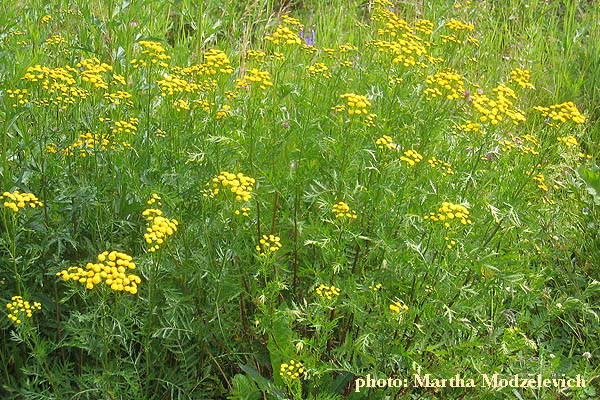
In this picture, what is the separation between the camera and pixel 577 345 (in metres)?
3.36

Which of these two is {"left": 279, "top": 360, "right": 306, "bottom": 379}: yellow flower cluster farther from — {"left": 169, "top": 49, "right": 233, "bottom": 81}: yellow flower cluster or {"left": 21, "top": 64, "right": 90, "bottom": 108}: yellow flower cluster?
{"left": 21, "top": 64, "right": 90, "bottom": 108}: yellow flower cluster

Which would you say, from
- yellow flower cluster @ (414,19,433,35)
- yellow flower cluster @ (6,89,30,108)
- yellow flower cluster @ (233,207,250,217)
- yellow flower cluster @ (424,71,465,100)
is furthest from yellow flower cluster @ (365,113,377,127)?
yellow flower cluster @ (6,89,30,108)

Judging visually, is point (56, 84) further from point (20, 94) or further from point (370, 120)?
point (370, 120)

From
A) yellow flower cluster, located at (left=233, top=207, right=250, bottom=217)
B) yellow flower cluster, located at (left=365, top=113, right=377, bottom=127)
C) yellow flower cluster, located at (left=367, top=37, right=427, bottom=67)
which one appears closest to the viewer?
yellow flower cluster, located at (left=233, top=207, right=250, bottom=217)

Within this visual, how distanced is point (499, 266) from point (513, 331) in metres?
0.31

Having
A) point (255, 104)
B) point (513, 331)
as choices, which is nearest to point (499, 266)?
point (513, 331)

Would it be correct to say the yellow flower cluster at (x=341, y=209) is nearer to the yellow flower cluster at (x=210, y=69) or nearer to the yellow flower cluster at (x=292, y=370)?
the yellow flower cluster at (x=292, y=370)

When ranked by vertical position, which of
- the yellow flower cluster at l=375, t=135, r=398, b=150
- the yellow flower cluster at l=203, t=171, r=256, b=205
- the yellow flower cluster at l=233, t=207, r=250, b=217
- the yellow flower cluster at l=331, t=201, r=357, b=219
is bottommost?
the yellow flower cluster at l=331, t=201, r=357, b=219

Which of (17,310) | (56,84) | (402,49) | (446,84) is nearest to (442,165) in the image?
(446,84)

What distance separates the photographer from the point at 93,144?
8.92 feet

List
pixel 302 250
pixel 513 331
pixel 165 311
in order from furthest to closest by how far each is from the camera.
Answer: pixel 302 250
pixel 165 311
pixel 513 331

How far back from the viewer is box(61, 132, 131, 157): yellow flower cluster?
2705mm

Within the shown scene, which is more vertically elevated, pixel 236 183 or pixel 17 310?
pixel 236 183

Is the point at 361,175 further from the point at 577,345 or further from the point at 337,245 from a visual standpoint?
the point at 577,345
